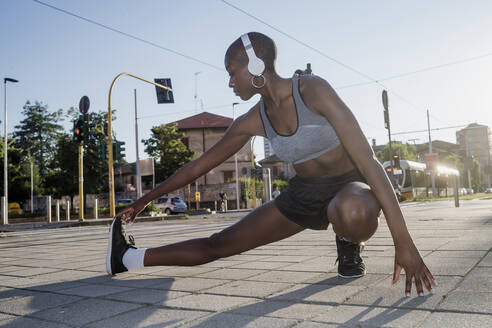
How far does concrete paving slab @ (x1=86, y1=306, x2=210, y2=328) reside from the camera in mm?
2197

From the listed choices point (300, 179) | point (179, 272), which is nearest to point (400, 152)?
point (179, 272)

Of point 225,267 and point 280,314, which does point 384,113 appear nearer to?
point 225,267

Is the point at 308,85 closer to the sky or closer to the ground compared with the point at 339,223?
closer to the sky

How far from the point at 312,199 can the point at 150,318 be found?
125 cm

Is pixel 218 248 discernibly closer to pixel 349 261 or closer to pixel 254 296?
pixel 254 296

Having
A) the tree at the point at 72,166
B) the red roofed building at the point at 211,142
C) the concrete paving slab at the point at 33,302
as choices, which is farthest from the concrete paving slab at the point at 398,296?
the red roofed building at the point at 211,142

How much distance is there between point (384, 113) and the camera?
1773 centimetres

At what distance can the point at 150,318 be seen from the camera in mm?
2316

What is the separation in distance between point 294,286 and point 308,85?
1346mm

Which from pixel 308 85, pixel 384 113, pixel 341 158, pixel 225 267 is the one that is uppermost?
pixel 384 113

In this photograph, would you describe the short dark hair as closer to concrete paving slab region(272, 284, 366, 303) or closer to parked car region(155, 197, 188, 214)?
concrete paving slab region(272, 284, 366, 303)

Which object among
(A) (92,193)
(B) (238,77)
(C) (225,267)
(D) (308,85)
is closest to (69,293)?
(C) (225,267)

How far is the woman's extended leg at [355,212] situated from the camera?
2406 mm

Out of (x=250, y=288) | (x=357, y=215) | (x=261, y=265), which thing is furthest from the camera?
(x=261, y=265)
